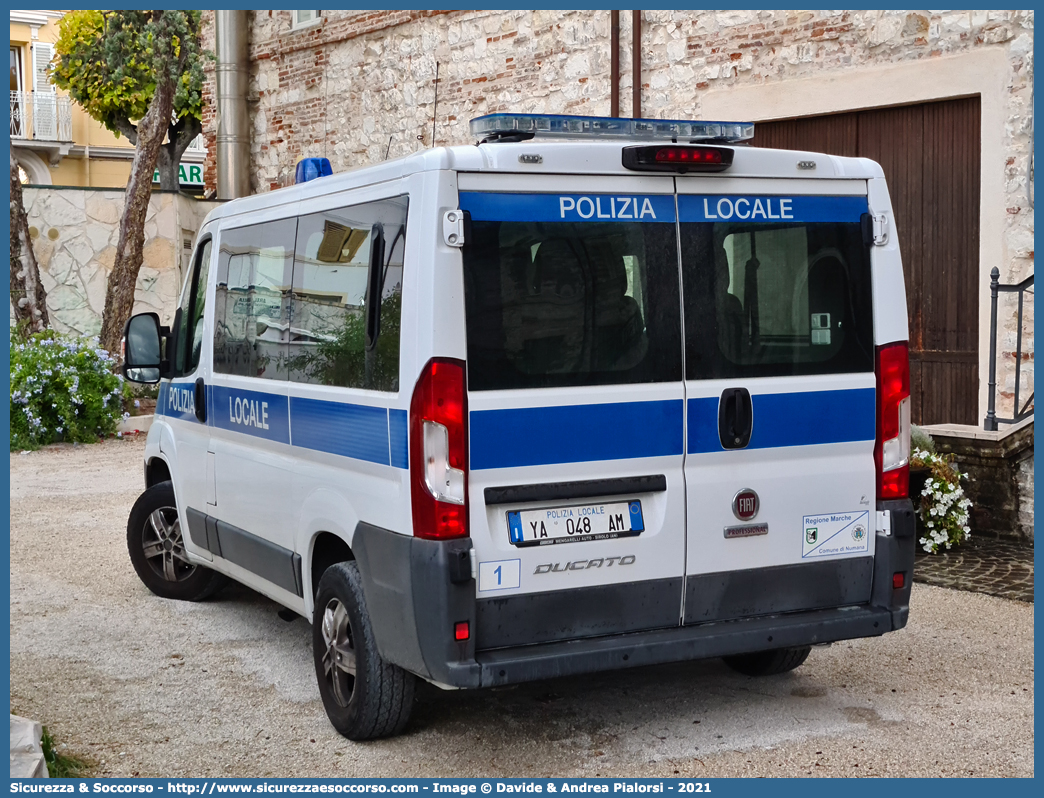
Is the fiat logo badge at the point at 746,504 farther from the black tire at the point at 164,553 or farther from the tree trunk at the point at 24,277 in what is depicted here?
the tree trunk at the point at 24,277

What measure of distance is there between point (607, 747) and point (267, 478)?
1.84 meters

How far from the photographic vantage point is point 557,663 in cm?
429

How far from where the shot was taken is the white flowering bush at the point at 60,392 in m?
14.0

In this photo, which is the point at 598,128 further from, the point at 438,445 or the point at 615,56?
the point at 615,56

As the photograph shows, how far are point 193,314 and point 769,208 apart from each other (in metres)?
3.05

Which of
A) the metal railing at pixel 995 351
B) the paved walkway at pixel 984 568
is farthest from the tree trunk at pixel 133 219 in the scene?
the paved walkway at pixel 984 568

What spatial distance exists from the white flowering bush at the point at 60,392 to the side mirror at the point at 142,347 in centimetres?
799

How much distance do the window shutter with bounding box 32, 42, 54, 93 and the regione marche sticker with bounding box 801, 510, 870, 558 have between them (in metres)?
35.8

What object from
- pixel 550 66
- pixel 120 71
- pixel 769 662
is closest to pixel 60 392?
pixel 550 66

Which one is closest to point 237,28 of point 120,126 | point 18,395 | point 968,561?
point 18,395

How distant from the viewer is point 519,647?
171 inches

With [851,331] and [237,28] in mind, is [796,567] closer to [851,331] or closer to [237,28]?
[851,331]

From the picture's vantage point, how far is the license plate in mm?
4297

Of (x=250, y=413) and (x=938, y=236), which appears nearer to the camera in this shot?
(x=250, y=413)
